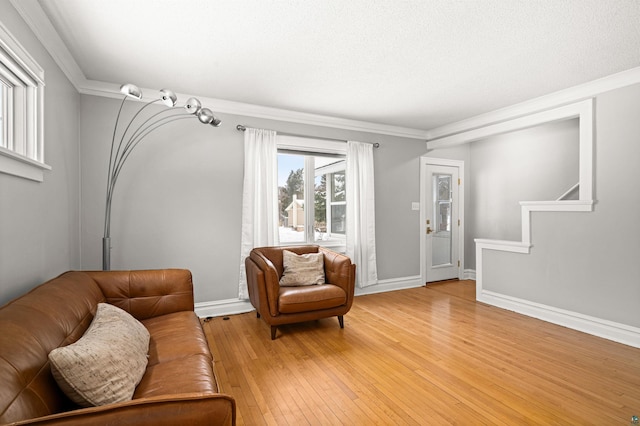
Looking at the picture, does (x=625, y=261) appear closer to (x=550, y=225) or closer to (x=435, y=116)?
(x=550, y=225)

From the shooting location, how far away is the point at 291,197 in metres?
4.45

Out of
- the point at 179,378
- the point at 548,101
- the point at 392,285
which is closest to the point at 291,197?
the point at 392,285

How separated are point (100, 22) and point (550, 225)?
4696 mm

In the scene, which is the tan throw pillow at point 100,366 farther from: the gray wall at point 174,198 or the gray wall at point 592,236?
the gray wall at point 592,236

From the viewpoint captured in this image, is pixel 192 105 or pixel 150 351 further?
pixel 192 105

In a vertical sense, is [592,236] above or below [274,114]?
below

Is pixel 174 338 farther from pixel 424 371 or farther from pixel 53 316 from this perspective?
pixel 424 371

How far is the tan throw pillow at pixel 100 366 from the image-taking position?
118 centimetres

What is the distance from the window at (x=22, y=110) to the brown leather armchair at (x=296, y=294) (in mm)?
1902

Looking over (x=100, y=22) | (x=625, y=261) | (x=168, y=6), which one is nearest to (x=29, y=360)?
(x=168, y=6)

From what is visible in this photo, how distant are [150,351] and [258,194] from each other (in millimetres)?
2371

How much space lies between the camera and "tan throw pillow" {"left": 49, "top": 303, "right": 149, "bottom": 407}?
1.18 meters

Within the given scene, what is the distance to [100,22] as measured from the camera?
2.24 metres

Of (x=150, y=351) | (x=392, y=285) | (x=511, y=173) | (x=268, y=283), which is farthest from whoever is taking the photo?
(x=511, y=173)
